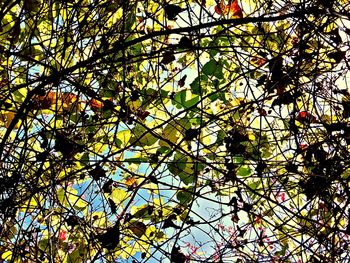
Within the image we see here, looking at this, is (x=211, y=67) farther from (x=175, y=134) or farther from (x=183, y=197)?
(x=183, y=197)

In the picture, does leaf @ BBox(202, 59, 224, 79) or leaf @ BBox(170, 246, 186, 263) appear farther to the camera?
leaf @ BBox(202, 59, 224, 79)

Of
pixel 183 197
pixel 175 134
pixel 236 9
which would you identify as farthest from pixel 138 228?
pixel 236 9

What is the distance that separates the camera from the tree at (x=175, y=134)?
138cm

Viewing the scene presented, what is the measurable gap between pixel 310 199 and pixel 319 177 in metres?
0.08

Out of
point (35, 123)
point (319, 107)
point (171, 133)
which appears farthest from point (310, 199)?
point (35, 123)

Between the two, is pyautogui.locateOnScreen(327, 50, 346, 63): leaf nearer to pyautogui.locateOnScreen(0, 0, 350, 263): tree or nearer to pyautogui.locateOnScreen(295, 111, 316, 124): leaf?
pyautogui.locateOnScreen(0, 0, 350, 263): tree

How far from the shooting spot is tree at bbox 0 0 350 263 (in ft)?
4.52

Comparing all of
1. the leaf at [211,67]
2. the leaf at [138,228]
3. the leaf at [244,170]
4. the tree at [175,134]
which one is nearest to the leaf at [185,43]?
the tree at [175,134]

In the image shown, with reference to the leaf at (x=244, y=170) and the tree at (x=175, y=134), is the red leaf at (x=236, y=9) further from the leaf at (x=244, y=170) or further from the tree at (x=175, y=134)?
the leaf at (x=244, y=170)

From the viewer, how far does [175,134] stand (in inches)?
A: 68.7

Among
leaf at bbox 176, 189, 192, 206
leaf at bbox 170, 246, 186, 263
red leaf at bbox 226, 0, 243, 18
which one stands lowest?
leaf at bbox 170, 246, 186, 263

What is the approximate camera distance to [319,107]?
1619 mm

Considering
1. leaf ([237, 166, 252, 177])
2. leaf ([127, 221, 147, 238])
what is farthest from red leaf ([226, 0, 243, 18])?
leaf ([127, 221, 147, 238])

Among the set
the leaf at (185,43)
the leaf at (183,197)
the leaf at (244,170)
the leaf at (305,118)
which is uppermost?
the leaf at (185,43)
